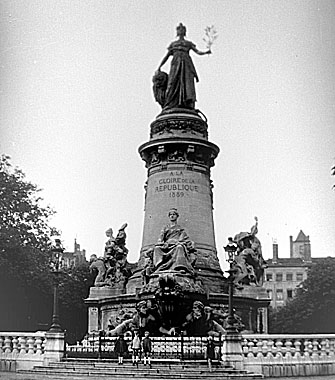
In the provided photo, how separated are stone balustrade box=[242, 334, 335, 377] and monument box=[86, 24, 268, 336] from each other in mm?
6611

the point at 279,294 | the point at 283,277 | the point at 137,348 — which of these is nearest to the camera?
the point at 137,348

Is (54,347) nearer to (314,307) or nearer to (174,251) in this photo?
(174,251)

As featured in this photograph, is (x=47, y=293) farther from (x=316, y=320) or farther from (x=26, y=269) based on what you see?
(x=316, y=320)

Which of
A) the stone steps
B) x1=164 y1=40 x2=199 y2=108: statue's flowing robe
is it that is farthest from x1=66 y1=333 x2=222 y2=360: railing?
x1=164 y1=40 x2=199 y2=108: statue's flowing robe

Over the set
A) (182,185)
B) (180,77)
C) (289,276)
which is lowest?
(182,185)

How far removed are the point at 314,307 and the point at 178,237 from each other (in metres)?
29.1

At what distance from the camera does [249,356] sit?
1089 inches

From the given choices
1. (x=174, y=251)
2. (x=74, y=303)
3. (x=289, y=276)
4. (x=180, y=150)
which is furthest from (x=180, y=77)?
(x=289, y=276)

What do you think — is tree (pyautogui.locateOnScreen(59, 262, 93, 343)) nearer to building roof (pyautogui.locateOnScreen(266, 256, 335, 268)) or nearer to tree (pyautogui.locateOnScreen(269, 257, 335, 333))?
tree (pyautogui.locateOnScreen(269, 257, 335, 333))

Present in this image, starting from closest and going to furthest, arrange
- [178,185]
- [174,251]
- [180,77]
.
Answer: [174,251], [178,185], [180,77]

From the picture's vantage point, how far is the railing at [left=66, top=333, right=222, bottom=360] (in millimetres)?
27969

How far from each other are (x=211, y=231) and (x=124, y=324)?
9.06m

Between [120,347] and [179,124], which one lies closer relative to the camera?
[120,347]

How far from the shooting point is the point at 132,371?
25.4 metres
